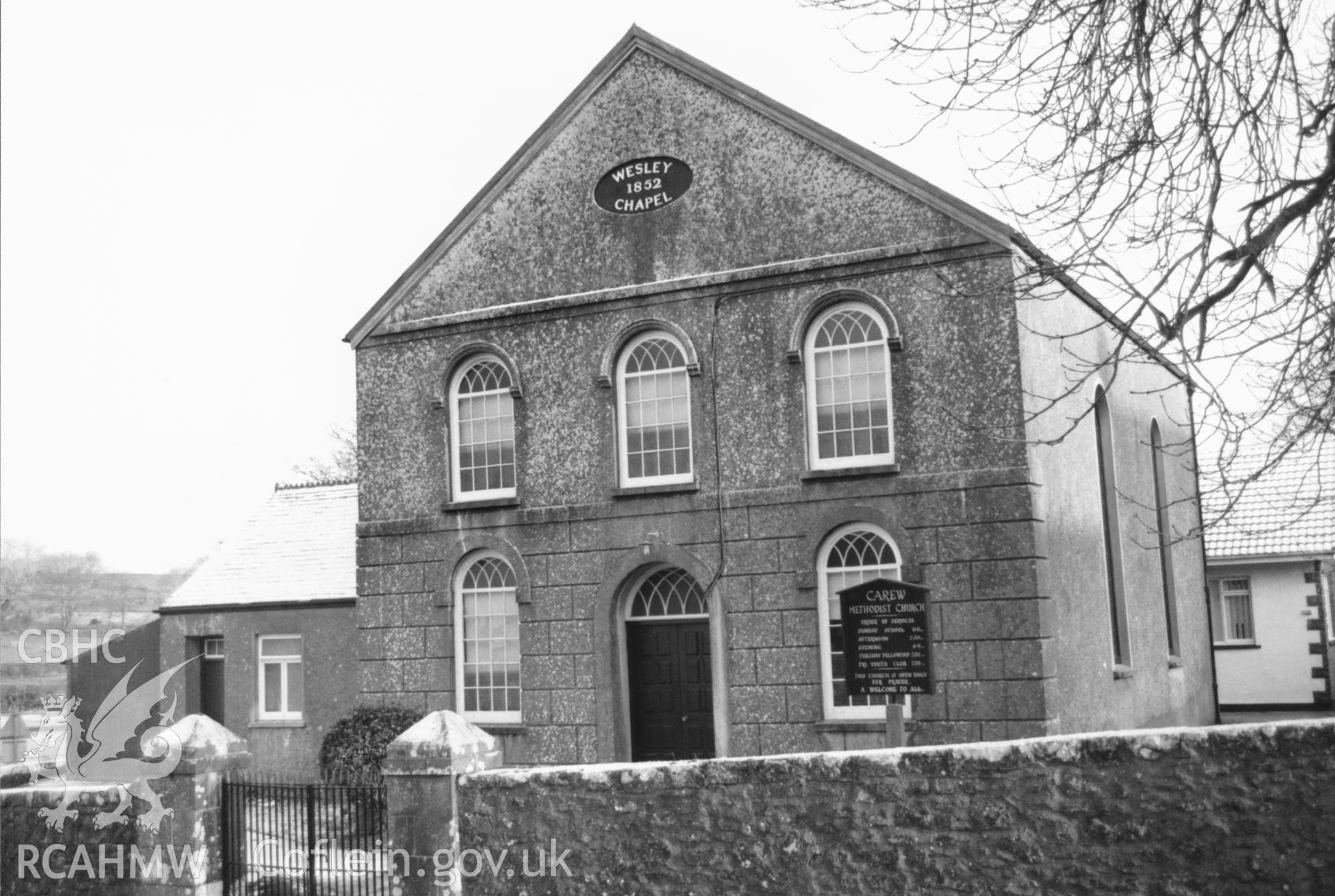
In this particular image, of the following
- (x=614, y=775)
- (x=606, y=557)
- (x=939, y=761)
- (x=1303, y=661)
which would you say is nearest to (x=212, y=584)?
(x=606, y=557)

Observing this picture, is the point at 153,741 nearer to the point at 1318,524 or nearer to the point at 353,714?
the point at 353,714

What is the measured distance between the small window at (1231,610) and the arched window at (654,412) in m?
18.2

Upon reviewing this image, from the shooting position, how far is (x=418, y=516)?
18.3 meters

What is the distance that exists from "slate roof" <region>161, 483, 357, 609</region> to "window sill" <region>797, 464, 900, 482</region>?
8.72m

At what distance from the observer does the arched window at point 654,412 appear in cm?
1705

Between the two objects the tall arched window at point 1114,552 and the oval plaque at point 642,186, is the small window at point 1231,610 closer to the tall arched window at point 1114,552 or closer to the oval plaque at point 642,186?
the tall arched window at point 1114,552

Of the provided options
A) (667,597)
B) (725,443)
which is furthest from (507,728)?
(725,443)

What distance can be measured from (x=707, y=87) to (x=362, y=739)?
9758 millimetres

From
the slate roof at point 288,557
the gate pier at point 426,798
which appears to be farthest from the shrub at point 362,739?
the gate pier at point 426,798

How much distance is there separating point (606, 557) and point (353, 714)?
13.8 feet

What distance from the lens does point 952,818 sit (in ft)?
26.9

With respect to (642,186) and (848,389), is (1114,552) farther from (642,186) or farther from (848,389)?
(642,186)

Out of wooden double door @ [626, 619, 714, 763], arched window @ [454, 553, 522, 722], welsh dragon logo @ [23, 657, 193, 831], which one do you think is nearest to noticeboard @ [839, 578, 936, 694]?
wooden double door @ [626, 619, 714, 763]

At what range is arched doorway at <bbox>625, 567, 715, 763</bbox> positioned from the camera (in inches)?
658
